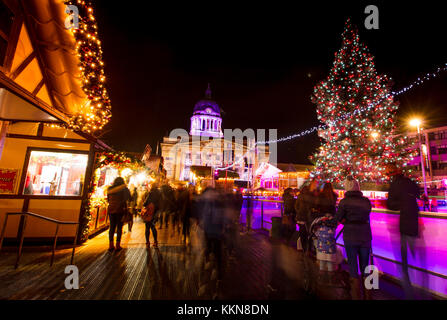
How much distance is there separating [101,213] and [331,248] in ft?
28.2

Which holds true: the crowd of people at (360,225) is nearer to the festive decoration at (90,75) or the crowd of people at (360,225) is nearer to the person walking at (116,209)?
the person walking at (116,209)

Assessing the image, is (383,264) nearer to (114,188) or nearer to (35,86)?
(114,188)

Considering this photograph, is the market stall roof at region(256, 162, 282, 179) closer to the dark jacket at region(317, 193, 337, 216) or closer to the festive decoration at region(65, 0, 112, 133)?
the dark jacket at region(317, 193, 337, 216)

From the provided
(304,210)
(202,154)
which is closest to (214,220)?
(304,210)

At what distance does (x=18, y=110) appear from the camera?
512cm

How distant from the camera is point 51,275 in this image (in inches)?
160

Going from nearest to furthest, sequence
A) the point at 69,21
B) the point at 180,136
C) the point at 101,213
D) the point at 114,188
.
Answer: the point at 69,21, the point at 114,188, the point at 101,213, the point at 180,136

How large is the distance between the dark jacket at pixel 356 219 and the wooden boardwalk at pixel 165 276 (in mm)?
972

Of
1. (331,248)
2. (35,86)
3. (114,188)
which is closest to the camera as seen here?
(331,248)

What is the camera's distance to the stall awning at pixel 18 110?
15.4 ft

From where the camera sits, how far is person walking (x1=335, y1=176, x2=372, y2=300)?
11.4 feet

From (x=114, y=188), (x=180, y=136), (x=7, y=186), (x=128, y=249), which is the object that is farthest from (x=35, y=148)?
(x=180, y=136)

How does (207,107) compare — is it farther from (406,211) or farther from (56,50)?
(406,211)

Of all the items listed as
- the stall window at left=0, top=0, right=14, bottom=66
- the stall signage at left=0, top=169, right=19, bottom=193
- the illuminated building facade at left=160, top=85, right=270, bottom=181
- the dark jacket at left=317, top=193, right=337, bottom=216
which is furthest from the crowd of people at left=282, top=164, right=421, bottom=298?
the illuminated building facade at left=160, top=85, right=270, bottom=181
